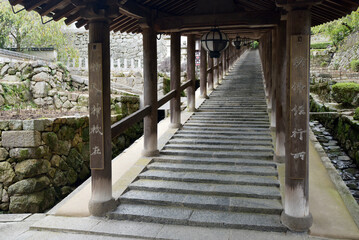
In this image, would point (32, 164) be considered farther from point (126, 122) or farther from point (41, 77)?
point (41, 77)

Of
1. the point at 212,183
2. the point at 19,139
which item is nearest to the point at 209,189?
the point at 212,183

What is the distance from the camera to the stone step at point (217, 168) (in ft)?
20.6

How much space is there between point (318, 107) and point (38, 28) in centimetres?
1700

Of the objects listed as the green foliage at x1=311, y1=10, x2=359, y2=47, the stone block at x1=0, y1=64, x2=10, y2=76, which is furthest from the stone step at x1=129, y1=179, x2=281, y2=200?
the green foliage at x1=311, y1=10, x2=359, y2=47

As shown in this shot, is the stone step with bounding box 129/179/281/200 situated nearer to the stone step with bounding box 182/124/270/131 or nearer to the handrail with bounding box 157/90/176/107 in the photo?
the handrail with bounding box 157/90/176/107

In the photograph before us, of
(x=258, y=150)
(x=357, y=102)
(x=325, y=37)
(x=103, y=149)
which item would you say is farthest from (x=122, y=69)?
(x=325, y=37)

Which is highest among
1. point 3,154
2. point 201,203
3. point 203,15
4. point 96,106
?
point 203,15

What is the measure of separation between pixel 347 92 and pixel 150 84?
10.7 m

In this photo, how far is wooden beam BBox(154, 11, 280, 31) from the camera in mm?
7098

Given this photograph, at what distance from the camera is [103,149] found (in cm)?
515

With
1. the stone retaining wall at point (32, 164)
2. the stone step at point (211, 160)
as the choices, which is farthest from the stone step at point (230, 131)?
the stone retaining wall at point (32, 164)

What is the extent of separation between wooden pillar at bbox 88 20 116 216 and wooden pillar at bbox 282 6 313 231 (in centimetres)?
278

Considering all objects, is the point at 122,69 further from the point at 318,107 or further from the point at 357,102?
the point at 357,102

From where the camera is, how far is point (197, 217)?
16.4 feet
